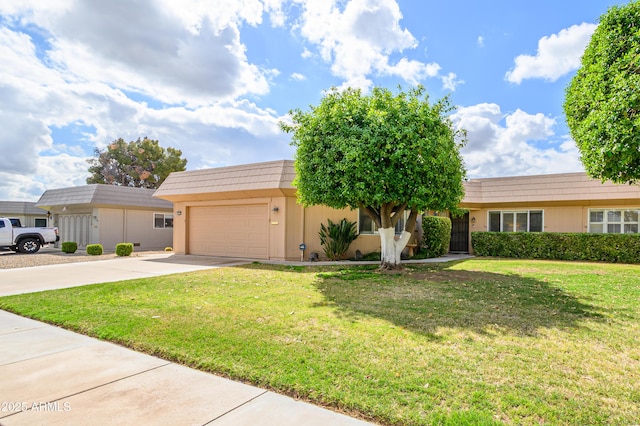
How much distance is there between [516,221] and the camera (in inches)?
666

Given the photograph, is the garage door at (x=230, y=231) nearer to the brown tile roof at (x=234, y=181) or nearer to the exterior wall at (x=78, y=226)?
the brown tile roof at (x=234, y=181)

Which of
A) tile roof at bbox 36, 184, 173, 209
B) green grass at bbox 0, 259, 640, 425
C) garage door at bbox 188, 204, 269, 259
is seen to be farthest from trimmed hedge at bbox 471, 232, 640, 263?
tile roof at bbox 36, 184, 173, 209

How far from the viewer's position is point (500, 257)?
15438mm

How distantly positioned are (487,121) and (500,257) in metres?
6.18

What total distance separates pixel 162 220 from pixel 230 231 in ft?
31.5

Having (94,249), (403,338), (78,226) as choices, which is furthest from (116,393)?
(78,226)

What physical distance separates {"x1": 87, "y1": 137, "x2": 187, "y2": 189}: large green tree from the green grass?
27.6 metres

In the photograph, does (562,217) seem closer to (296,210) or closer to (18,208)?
(296,210)

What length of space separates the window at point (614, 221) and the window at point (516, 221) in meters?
2.01

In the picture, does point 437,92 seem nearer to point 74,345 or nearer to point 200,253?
point 74,345

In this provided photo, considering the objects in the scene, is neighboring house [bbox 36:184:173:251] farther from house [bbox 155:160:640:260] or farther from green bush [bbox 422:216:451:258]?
green bush [bbox 422:216:451:258]

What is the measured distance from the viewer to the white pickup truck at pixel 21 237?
17031 millimetres

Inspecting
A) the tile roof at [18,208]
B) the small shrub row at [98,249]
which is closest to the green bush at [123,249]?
the small shrub row at [98,249]

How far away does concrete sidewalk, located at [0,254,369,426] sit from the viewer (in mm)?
2666
